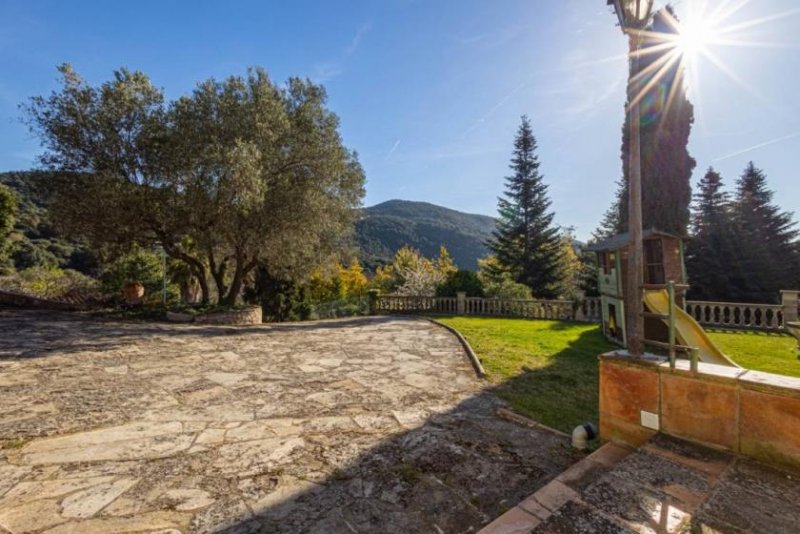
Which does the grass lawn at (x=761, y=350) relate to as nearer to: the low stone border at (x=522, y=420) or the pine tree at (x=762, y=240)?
the low stone border at (x=522, y=420)

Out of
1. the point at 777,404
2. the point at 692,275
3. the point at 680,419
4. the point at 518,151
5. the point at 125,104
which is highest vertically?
the point at 518,151

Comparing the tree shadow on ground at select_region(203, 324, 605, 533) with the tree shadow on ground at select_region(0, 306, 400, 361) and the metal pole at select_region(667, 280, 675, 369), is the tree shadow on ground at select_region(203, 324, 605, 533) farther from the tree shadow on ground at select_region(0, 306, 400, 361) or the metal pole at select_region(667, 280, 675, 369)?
the tree shadow on ground at select_region(0, 306, 400, 361)

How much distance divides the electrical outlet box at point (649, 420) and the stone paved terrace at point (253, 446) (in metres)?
0.73

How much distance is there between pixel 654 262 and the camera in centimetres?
885

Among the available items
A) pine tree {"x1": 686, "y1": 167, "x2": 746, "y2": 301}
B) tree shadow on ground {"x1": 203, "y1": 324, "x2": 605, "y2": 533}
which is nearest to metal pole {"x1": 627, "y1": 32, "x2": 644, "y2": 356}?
tree shadow on ground {"x1": 203, "y1": 324, "x2": 605, "y2": 533}

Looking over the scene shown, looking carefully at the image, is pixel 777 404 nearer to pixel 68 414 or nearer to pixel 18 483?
pixel 18 483

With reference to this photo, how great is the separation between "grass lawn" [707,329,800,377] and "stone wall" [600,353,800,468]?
5.60m

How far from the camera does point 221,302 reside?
478 inches

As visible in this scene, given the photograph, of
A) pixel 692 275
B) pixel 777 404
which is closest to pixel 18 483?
pixel 777 404

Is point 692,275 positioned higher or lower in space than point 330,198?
lower

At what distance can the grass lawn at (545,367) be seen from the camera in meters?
4.32

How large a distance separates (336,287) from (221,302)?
21.2 m

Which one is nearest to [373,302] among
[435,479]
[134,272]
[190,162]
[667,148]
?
[190,162]

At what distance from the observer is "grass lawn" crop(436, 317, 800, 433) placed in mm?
4441
